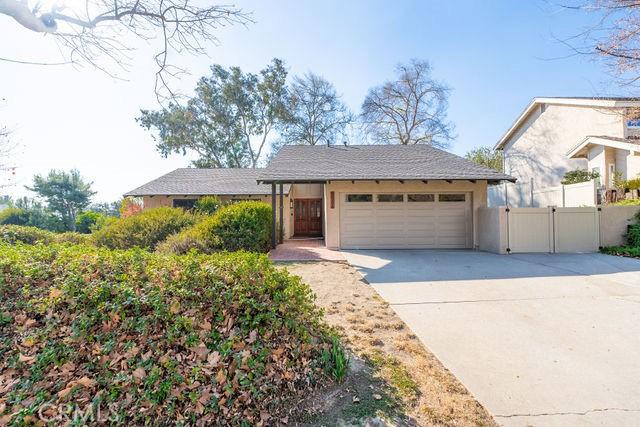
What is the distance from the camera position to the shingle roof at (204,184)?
1619 centimetres

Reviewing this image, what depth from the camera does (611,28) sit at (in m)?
5.39

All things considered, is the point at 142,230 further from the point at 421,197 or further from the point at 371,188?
the point at 421,197

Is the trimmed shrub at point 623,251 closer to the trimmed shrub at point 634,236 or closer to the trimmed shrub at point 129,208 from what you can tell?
the trimmed shrub at point 634,236

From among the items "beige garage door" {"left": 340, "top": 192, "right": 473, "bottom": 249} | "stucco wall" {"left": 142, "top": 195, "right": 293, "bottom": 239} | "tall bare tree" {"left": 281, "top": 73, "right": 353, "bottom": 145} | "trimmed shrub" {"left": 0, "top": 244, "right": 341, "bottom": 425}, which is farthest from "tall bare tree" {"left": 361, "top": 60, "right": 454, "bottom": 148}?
"trimmed shrub" {"left": 0, "top": 244, "right": 341, "bottom": 425}

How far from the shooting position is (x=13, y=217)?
21547 millimetres

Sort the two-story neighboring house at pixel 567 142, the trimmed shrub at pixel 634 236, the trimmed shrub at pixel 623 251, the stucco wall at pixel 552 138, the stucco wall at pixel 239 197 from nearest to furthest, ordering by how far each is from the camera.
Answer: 1. the trimmed shrub at pixel 623 251
2. the trimmed shrub at pixel 634 236
3. the two-story neighboring house at pixel 567 142
4. the stucco wall at pixel 552 138
5. the stucco wall at pixel 239 197

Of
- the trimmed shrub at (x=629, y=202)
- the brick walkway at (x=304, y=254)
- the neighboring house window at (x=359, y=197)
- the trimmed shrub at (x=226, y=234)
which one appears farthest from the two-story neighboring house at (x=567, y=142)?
the trimmed shrub at (x=226, y=234)

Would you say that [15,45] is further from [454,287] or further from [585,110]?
[585,110]

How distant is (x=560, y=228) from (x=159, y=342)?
1178 cm

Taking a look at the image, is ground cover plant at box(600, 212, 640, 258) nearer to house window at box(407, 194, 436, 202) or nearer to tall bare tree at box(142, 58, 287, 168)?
house window at box(407, 194, 436, 202)

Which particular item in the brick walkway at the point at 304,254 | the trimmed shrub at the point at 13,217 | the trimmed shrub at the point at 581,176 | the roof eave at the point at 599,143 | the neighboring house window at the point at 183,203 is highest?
the roof eave at the point at 599,143

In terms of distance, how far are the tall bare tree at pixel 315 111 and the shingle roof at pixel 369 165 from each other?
Result: 12.1m

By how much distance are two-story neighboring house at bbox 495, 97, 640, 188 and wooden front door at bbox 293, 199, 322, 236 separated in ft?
38.1

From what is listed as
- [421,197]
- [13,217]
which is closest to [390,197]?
[421,197]
